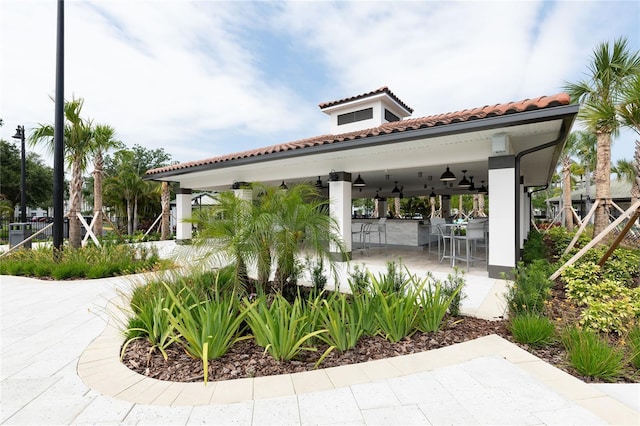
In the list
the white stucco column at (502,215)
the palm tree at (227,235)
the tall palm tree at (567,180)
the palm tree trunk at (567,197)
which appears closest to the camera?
the palm tree at (227,235)

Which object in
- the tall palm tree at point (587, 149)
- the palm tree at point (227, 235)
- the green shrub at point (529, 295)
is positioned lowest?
the green shrub at point (529, 295)

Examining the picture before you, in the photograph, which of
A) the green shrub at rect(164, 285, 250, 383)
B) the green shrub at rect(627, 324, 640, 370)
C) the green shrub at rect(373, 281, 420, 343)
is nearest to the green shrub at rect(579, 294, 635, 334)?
the green shrub at rect(627, 324, 640, 370)

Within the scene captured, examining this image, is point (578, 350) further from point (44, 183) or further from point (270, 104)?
point (44, 183)

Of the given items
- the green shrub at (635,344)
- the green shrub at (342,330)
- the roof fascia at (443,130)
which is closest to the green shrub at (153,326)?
the green shrub at (342,330)

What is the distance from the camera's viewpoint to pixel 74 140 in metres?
8.72

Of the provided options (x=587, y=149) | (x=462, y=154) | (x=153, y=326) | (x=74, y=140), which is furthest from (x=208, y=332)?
(x=587, y=149)

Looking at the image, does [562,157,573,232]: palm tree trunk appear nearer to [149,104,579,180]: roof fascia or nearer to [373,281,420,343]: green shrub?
[149,104,579,180]: roof fascia

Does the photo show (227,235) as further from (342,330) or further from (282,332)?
(342,330)

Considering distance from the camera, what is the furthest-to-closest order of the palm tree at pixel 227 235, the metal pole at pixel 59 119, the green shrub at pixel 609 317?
the metal pole at pixel 59 119 < the palm tree at pixel 227 235 < the green shrub at pixel 609 317

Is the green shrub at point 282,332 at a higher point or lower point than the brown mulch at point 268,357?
higher

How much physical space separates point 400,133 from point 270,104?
911 centimetres

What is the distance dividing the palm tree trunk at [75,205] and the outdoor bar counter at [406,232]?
373 inches

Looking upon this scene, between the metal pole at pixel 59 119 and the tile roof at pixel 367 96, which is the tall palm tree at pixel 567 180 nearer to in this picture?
the tile roof at pixel 367 96

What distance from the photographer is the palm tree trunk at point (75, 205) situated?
8.70m
